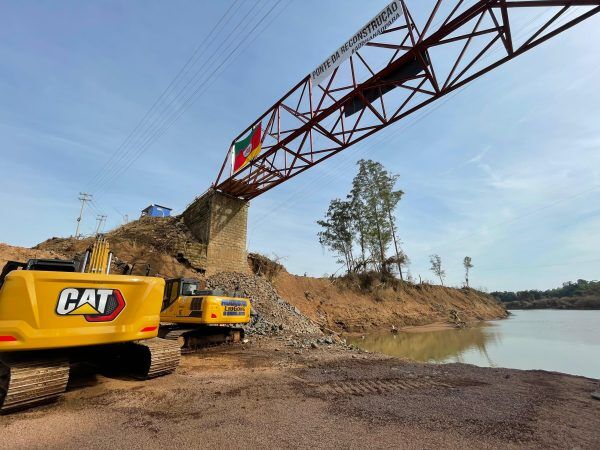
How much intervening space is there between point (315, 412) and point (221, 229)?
17.0 meters

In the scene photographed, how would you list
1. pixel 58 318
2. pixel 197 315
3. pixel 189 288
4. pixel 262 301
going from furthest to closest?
1. pixel 262 301
2. pixel 189 288
3. pixel 197 315
4. pixel 58 318

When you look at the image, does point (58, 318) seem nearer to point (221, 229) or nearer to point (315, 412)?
point (315, 412)

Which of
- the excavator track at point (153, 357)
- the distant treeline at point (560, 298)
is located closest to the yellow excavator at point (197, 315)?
the excavator track at point (153, 357)

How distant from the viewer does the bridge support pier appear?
19.8 meters

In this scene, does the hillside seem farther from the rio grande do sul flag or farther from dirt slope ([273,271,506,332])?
the rio grande do sul flag

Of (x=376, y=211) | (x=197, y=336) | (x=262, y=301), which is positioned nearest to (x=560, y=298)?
(x=376, y=211)

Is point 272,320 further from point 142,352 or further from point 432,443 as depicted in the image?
point 432,443

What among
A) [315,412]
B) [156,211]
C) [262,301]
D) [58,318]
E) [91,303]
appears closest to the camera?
[58,318]

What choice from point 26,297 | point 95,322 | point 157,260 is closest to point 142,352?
point 95,322

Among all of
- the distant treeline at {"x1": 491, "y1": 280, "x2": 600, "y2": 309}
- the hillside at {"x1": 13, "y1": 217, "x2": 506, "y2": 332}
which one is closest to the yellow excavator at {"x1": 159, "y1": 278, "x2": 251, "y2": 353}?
the hillside at {"x1": 13, "y1": 217, "x2": 506, "y2": 332}

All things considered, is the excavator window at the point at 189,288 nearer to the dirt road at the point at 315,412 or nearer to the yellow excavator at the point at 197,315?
the yellow excavator at the point at 197,315

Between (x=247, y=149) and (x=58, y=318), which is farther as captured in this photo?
(x=247, y=149)

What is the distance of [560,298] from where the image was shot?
349ft

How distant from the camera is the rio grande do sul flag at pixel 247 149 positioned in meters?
15.9
